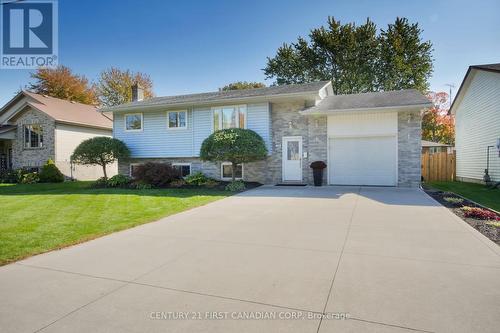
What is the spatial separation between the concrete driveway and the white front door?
7841mm

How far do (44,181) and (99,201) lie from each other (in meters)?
11.0

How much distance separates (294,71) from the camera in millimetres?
26984

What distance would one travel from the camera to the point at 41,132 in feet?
63.5

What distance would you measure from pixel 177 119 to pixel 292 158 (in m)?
6.60

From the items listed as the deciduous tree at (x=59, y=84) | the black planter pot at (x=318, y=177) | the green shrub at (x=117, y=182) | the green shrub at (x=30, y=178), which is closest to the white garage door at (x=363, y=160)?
the black planter pot at (x=318, y=177)

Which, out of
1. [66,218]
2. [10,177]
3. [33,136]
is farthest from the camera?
[33,136]

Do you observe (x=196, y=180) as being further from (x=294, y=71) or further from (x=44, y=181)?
(x=294, y=71)

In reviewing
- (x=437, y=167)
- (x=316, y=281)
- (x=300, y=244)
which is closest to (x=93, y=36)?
(x=300, y=244)

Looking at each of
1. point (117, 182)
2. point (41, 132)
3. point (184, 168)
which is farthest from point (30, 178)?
point (184, 168)

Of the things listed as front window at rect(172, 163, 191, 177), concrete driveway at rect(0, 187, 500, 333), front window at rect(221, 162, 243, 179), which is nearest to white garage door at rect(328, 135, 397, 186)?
front window at rect(221, 162, 243, 179)

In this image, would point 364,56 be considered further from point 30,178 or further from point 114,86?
point 114,86

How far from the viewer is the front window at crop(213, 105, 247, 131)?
14.2 metres

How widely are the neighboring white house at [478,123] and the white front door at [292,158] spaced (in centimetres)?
835

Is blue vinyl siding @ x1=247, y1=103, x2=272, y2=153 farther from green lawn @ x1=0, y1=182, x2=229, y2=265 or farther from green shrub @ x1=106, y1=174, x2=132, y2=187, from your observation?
green shrub @ x1=106, y1=174, x2=132, y2=187
